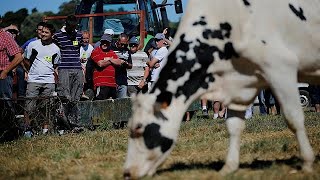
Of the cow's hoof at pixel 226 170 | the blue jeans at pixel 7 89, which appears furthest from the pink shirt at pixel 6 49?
the cow's hoof at pixel 226 170

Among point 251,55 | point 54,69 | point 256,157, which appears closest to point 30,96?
point 54,69

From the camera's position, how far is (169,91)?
21.0 ft

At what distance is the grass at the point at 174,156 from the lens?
22.1ft

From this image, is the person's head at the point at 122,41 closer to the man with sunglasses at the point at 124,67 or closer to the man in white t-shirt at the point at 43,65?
the man with sunglasses at the point at 124,67

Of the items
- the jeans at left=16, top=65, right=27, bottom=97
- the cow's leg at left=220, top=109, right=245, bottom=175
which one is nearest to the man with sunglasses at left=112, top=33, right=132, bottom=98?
the jeans at left=16, top=65, right=27, bottom=97

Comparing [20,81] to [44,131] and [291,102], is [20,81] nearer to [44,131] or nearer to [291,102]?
[44,131]

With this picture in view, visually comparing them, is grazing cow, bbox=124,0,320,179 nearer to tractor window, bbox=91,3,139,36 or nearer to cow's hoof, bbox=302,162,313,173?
cow's hoof, bbox=302,162,313,173

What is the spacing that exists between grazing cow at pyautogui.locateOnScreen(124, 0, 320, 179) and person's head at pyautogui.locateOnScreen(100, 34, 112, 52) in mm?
7330

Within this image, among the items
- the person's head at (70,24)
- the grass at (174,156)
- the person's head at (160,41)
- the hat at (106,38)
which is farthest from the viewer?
the person's head at (160,41)

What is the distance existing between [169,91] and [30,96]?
21.7 ft

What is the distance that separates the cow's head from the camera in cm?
627

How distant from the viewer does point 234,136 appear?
23.6 ft

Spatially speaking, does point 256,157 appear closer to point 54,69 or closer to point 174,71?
point 174,71

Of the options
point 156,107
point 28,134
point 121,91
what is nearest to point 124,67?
point 121,91
